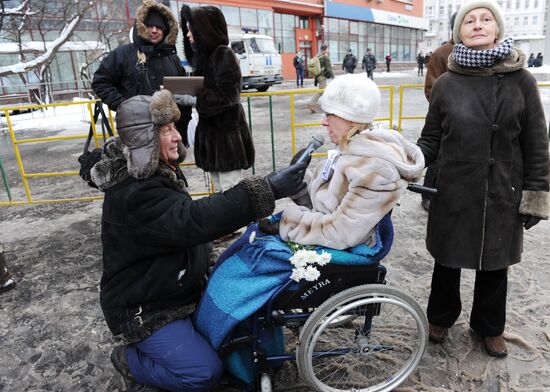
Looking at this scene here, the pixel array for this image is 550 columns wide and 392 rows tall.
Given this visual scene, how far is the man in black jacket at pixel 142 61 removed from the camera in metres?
3.44

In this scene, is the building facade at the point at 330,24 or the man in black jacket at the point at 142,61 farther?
the building facade at the point at 330,24

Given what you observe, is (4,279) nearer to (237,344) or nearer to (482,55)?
(237,344)

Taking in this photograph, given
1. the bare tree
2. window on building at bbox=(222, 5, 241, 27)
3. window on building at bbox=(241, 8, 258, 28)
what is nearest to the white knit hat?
the bare tree

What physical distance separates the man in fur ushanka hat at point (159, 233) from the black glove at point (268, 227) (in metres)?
0.25

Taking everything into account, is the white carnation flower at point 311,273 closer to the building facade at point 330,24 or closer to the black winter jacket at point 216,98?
the black winter jacket at point 216,98

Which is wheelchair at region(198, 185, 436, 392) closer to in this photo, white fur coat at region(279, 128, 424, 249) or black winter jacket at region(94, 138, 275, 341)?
white fur coat at region(279, 128, 424, 249)

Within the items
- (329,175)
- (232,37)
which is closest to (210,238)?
(329,175)

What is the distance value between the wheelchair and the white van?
54.7 ft

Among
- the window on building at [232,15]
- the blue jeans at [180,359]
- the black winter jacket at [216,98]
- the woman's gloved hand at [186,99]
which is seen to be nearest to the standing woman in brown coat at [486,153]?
the blue jeans at [180,359]

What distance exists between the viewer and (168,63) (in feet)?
11.8

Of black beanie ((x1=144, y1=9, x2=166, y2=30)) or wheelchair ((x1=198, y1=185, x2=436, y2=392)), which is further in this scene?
black beanie ((x1=144, y1=9, x2=166, y2=30))

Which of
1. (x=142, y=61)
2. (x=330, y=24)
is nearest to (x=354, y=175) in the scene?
(x=142, y=61)

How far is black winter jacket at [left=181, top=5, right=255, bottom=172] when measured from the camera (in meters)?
A: 3.06

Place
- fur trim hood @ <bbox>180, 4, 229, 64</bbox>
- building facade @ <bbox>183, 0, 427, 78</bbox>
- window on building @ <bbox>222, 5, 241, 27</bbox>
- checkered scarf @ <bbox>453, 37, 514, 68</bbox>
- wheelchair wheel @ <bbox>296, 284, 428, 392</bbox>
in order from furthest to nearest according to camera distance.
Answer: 1. building facade @ <bbox>183, 0, 427, 78</bbox>
2. window on building @ <bbox>222, 5, 241, 27</bbox>
3. fur trim hood @ <bbox>180, 4, 229, 64</bbox>
4. checkered scarf @ <bbox>453, 37, 514, 68</bbox>
5. wheelchair wheel @ <bbox>296, 284, 428, 392</bbox>
